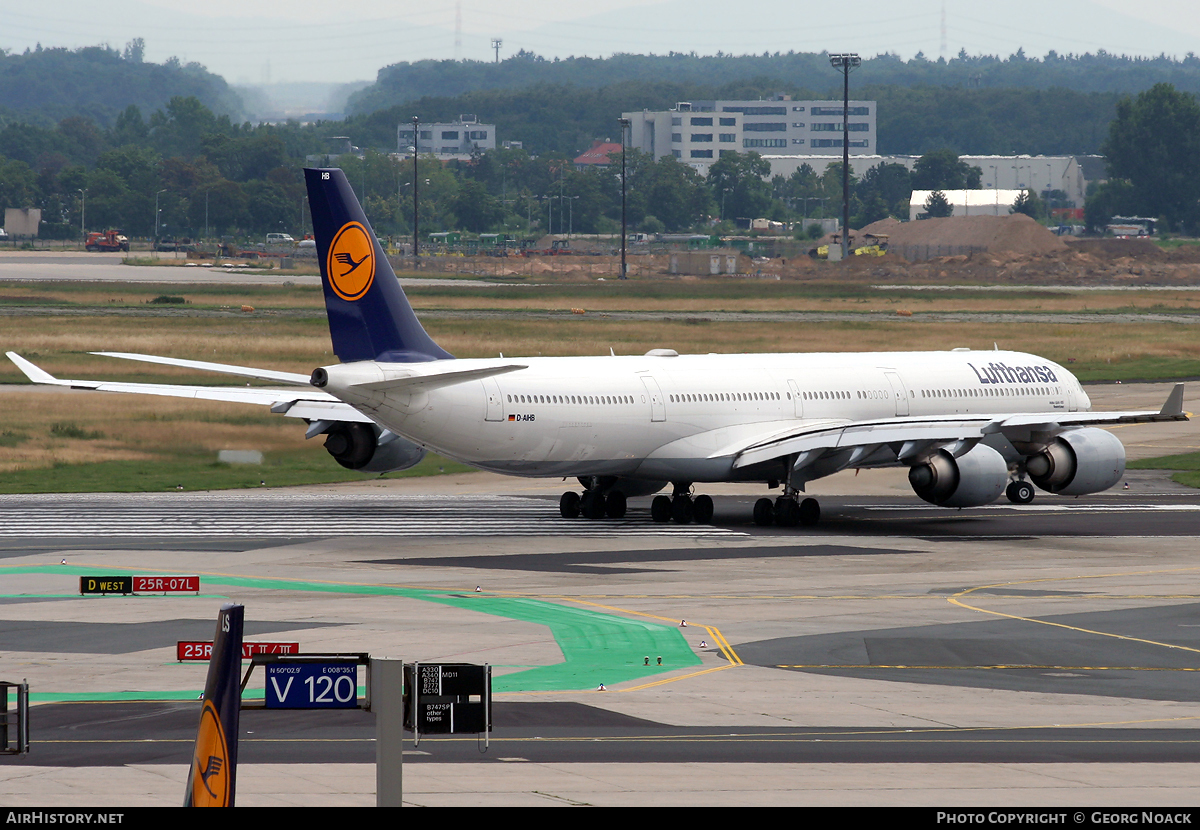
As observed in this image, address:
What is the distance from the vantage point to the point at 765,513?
46625mm

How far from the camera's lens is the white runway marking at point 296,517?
44688 millimetres

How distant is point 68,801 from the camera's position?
1741cm

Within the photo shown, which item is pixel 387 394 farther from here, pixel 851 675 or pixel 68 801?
pixel 68 801

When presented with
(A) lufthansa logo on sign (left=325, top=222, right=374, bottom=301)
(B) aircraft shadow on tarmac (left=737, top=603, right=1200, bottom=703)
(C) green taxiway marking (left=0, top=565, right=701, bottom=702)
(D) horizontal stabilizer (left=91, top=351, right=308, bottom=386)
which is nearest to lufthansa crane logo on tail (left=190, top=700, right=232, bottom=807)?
(C) green taxiway marking (left=0, top=565, right=701, bottom=702)

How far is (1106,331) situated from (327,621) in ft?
322

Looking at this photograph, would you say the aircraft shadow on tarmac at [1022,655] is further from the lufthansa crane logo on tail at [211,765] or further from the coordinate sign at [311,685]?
the lufthansa crane logo on tail at [211,765]

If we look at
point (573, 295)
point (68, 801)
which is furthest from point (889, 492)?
point (573, 295)

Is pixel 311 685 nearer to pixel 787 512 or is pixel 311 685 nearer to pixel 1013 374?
pixel 787 512

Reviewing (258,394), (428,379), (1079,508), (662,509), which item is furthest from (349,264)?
(1079,508)

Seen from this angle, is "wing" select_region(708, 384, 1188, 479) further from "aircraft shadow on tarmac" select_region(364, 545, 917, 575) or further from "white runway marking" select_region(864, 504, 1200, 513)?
"white runway marking" select_region(864, 504, 1200, 513)

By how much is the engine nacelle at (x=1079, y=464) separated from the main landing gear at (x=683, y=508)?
937 centimetres

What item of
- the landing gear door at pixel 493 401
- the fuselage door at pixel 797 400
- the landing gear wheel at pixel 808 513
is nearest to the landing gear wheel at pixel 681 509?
the landing gear wheel at pixel 808 513

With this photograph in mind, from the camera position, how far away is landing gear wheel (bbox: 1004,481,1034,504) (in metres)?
50.2

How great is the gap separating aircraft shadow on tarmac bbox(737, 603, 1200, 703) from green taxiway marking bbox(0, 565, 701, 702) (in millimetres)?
1709
